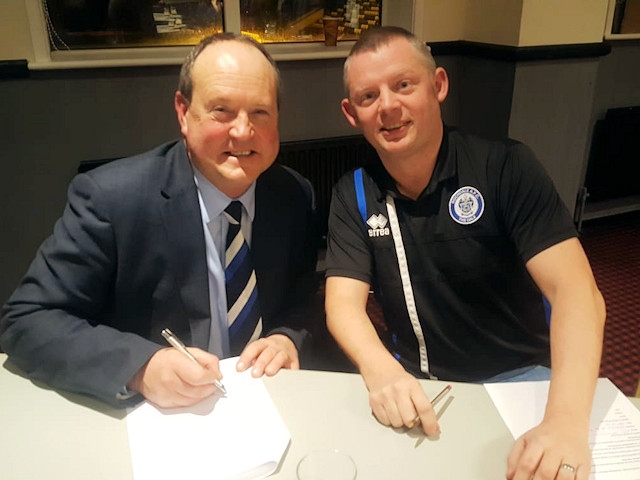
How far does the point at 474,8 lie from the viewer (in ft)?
10.9

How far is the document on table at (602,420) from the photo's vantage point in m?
0.90

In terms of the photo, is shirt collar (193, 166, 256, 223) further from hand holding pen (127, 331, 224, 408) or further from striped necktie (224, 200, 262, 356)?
hand holding pen (127, 331, 224, 408)

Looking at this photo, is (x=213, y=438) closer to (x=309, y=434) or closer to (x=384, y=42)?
(x=309, y=434)

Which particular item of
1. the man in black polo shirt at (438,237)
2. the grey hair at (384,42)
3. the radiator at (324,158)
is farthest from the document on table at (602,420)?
the radiator at (324,158)

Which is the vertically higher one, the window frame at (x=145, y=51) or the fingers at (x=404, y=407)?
the window frame at (x=145, y=51)

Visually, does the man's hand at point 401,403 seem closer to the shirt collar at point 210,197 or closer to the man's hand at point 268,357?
the man's hand at point 268,357

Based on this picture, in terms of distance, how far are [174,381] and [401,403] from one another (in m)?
0.41

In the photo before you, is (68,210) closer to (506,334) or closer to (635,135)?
(506,334)

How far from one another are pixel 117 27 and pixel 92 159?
2.17 feet

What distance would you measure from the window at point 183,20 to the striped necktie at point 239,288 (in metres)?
1.90

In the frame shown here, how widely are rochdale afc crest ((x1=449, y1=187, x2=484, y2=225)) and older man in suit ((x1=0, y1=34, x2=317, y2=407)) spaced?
45 cm

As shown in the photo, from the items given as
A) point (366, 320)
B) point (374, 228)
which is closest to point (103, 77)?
point (374, 228)

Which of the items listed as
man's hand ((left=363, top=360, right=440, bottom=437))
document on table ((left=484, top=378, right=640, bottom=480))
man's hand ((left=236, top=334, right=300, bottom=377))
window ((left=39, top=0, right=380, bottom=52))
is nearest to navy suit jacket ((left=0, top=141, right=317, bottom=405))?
man's hand ((left=236, top=334, right=300, bottom=377))

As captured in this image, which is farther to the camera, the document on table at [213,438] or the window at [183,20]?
the window at [183,20]
